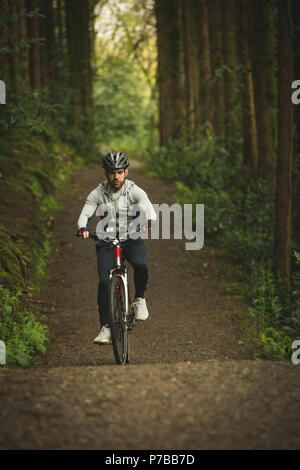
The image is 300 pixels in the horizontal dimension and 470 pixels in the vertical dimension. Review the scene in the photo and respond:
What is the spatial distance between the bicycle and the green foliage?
3.76 feet

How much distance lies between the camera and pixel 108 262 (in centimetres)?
695

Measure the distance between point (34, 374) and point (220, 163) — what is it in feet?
53.6

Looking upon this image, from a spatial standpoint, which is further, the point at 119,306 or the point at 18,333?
the point at 18,333

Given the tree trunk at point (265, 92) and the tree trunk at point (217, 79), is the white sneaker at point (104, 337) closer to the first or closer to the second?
the tree trunk at point (265, 92)

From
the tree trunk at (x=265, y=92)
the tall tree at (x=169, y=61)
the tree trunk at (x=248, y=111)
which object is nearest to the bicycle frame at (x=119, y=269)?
the tree trunk at (x=265, y=92)

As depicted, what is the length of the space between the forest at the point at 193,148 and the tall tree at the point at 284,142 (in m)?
0.02

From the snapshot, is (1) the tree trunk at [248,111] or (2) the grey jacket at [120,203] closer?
(2) the grey jacket at [120,203]

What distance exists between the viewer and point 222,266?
13266mm

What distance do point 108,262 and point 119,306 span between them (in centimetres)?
57

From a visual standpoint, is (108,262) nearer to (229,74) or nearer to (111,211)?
(111,211)

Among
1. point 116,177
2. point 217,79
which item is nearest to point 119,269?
point 116,177

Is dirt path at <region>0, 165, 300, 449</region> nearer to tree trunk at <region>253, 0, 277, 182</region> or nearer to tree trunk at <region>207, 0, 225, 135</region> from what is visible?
tree trunk at <region>253, 0, 277, 182</region>

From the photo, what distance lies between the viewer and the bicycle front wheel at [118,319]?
6738mm

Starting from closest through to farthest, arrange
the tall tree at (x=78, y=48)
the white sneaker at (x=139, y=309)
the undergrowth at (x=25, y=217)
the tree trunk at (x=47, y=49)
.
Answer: the white sneaker at (x=139, y=309)
the undergrowth at (x=25, y=217)
the tree trunk at (x=47, y=49)
the tall tree at (x=78, y=48)
